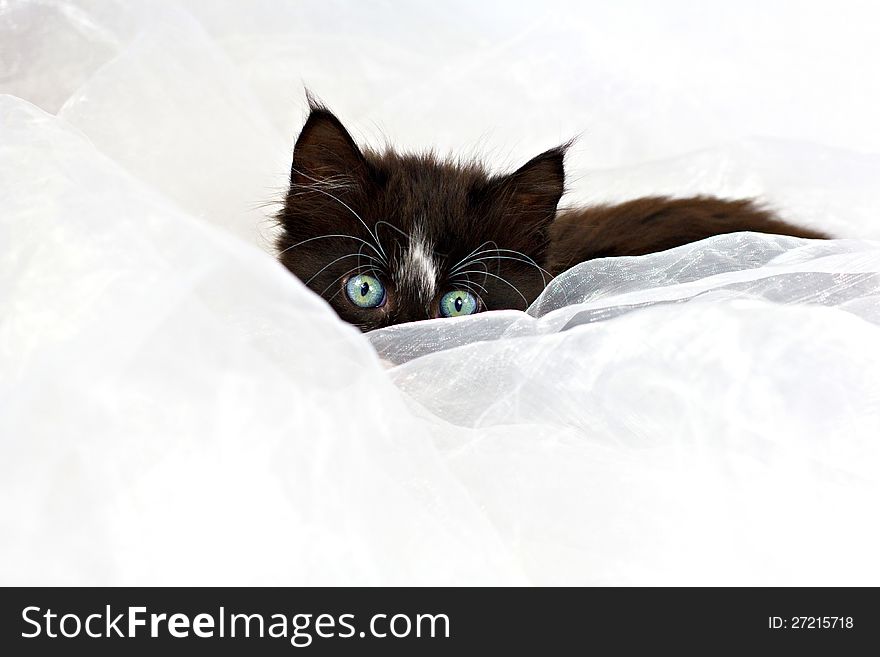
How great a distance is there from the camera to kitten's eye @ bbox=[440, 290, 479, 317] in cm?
108

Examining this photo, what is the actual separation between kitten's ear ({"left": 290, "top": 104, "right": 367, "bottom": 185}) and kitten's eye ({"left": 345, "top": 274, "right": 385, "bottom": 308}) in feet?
0.42

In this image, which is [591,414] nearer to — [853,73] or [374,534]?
[374,534]

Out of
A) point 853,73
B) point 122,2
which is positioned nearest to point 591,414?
point 122,2

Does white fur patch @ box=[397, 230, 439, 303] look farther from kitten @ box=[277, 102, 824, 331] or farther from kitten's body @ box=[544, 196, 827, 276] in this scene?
kitten's body @ box=[544, 196, 827, 276]

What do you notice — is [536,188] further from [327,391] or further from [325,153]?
[327,391]

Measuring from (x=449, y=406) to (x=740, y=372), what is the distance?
0.84 ft

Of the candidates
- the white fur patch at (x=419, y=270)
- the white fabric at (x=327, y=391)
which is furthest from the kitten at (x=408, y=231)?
the white fabric at (x=327, y=391)

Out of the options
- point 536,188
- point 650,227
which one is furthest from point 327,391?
point 650,227

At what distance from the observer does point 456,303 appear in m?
1.08

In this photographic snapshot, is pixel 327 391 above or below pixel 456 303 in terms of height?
below

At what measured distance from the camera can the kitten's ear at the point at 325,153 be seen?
107cm

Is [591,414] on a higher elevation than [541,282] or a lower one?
lower

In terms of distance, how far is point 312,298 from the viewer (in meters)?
0.64

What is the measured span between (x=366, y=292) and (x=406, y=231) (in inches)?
3.4
